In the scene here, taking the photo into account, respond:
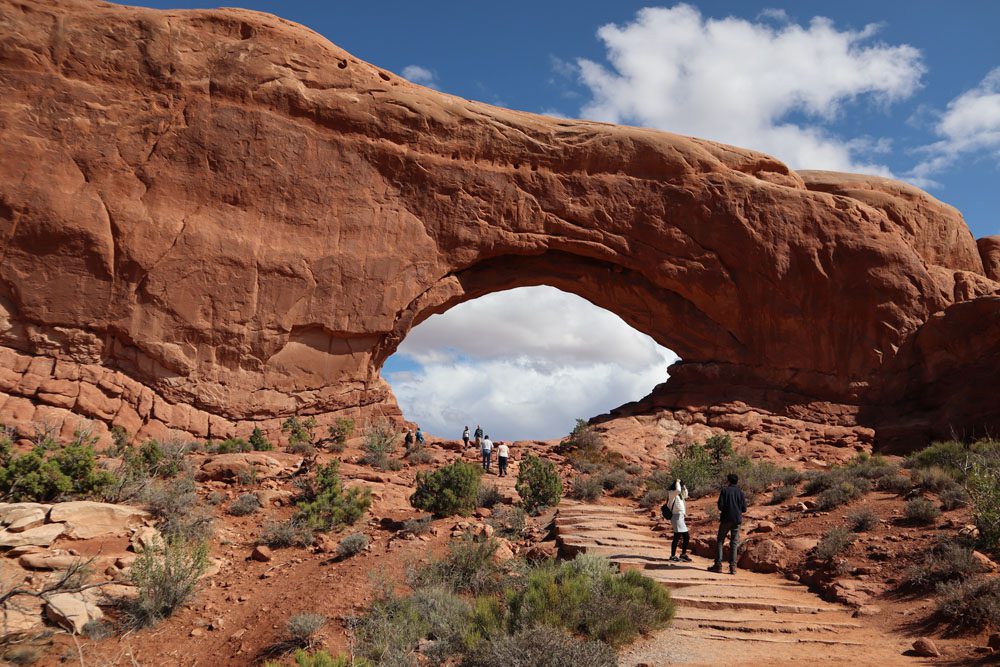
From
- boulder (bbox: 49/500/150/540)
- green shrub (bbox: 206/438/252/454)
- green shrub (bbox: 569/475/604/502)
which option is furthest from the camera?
green shrub (bbox: 206/438/252/454)

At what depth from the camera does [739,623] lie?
23.2 ft

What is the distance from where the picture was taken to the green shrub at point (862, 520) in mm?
9844

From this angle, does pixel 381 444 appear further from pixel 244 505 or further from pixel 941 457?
pixel 941 457

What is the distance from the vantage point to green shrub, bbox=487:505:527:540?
10.8 metres

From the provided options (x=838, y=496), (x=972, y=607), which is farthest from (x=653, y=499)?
(x=972, y=607)

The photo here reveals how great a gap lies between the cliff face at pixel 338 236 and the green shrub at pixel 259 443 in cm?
96

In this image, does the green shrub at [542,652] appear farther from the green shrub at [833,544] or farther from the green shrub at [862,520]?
the green shrub at [862,520]

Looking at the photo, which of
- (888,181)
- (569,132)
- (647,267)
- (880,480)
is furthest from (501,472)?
(888,181)

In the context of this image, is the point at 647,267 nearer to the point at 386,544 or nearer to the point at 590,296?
the point at 590,296

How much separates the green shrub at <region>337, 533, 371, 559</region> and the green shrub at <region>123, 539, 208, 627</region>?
1740 millimetres

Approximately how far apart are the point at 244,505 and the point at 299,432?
7.22m

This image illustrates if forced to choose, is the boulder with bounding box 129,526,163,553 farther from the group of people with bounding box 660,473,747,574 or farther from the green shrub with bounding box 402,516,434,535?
the group of people with bounding box 660,473,747,574

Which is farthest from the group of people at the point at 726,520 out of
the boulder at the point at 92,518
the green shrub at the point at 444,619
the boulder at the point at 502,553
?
the boulder at the point at 92,518

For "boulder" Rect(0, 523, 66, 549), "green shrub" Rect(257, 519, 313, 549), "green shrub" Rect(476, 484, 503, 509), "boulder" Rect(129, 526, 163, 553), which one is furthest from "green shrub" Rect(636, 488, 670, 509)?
"boulder" Rect(0, 523, 66, 549)
